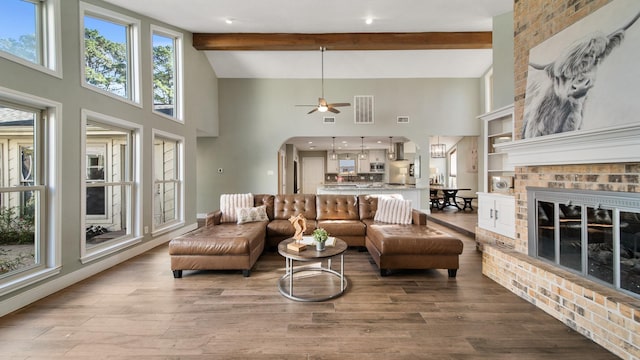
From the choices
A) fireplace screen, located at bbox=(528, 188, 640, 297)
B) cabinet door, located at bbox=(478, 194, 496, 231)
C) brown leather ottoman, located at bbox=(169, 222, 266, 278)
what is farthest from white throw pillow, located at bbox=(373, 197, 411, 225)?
brown leather ottoman, located at bbox=(169, 222, 266, 278)

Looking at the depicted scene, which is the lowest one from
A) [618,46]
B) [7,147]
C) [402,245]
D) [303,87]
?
[402,245]

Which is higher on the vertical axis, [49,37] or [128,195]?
[49,37]

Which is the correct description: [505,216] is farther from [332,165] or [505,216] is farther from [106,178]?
[332,165]

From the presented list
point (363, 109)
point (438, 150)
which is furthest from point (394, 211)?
point (438, 150)

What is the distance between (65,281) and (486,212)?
5483mm

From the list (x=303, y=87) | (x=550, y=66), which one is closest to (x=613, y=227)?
(x=550, y=66)

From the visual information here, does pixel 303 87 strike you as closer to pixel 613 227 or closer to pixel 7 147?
pixel 7 147

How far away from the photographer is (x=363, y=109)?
268 inches

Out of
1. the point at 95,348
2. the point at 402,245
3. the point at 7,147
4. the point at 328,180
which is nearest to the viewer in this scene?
the point at 95,348

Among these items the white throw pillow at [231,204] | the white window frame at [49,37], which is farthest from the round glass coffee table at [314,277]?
the white window frame at [49,37]

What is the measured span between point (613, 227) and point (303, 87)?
620 cm

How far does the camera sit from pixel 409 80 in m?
6.75

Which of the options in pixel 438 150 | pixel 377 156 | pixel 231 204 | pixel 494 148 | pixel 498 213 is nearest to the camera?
pixel 498 213

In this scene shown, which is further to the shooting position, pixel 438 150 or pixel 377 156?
pixel 377 156
